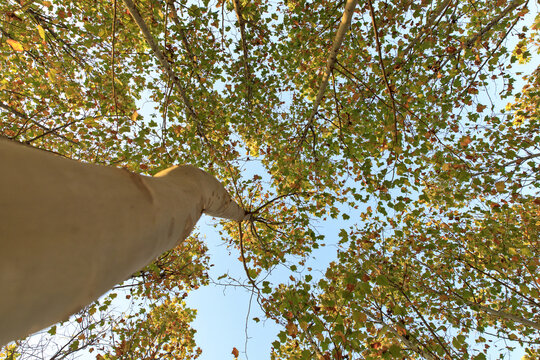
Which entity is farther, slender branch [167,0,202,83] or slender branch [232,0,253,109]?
slender branch [232,0,253,109]

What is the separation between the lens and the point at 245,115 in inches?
228

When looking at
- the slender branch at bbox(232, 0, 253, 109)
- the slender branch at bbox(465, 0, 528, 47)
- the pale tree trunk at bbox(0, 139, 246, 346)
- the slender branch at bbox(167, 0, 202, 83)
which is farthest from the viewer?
the slender branch at bbox(232, 0, 253, 109)

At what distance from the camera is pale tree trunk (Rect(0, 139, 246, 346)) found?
51 centimetres

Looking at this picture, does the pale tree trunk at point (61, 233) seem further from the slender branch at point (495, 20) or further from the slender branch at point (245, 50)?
the slender branch at point (495, 20)

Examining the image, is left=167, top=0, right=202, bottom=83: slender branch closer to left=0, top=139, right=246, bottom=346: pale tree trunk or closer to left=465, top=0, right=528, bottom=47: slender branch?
left=0, top=139, right=246, bottom=346: pale tree trunk

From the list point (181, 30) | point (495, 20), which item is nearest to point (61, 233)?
point (181, 30)

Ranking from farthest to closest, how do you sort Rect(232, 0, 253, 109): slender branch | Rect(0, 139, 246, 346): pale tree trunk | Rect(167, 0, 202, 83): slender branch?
Rect(232, 0, 253, 109): slender branch
Rect(167, 0, 202, 83): slender branch
Rect(0, 139, 246, 346): pale tree trunk

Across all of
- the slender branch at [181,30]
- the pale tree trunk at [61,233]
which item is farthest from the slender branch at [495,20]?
the pale tree trunk at [61,233]

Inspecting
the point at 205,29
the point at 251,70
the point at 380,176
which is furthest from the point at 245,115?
the point at 380,176

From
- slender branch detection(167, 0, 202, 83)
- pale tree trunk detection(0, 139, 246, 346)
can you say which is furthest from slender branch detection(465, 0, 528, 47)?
pale tree trunk detection(0, 139, 246, 346)

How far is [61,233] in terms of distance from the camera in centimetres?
59

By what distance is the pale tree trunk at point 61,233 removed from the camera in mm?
508

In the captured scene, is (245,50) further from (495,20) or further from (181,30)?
(495,20)

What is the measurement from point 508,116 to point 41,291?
758 cm
